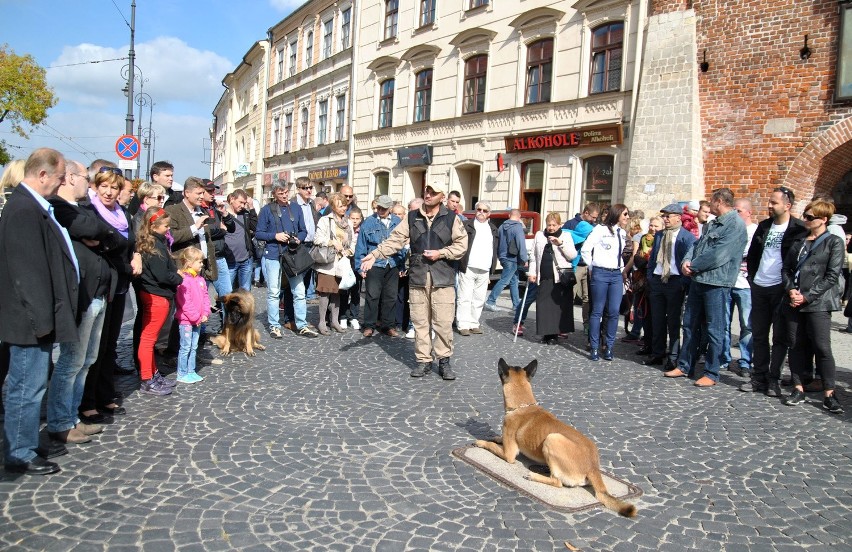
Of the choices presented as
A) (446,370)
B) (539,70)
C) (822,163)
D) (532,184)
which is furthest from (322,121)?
(446,370)

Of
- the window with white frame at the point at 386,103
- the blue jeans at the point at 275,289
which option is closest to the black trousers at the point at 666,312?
the blue jeans at the point at 275,289

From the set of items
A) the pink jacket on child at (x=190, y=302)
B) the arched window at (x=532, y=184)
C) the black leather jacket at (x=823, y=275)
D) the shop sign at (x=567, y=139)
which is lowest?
the pink jacket on child at (x=190, y=302)

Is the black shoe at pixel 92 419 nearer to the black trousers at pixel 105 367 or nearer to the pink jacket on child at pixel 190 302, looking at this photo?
the black trousers at pixel 105 367

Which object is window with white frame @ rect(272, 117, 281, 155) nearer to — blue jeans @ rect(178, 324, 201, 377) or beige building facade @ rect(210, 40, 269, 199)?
beige building facade @ rect(210, 40, 269, 199)

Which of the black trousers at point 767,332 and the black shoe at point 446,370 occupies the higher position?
the black trousers at point 767,332

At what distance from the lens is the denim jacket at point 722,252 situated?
650 cm

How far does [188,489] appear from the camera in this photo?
3.71 meters

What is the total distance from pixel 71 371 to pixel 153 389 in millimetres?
1401

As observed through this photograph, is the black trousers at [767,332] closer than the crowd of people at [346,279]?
No

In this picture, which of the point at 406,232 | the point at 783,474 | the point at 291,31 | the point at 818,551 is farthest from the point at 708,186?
the point at 291,31

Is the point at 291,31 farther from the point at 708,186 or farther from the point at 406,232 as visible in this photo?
the point at 406,232

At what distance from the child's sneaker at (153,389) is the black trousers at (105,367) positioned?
47 cm

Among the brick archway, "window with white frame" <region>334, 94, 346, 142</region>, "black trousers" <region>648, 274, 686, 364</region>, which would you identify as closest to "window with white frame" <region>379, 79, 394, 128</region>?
"window with white frame" <region>334, 94, 346, 142</region>

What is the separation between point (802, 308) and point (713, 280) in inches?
35.3
